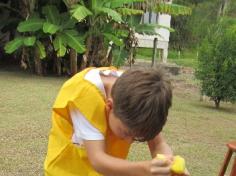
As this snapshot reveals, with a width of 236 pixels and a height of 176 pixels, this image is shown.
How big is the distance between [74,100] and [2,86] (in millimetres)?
7867

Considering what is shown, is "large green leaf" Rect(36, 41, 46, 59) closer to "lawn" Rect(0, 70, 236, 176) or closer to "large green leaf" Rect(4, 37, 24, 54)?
"large green leaf" Rect(4, 37, 24, 54)

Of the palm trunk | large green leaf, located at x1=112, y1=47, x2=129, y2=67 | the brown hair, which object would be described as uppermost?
the brown hair

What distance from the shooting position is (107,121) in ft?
6.49

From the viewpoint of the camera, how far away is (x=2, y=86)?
378 inches

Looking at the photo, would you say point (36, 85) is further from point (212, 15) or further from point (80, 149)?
point (212, 15)

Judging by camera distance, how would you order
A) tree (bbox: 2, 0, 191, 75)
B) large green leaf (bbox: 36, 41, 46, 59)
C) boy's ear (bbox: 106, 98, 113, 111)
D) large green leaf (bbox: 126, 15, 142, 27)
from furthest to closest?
large green leaf (bbox: 126, 15, 142, 27) < large green leaf (bbox: 36, 41, 46, 59) < tree (bbox: 2, 0, 191, 75) < boy's ear (bbox: 106, 98, 113, 111)

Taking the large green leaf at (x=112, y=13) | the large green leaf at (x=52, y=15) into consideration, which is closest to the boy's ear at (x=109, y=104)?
the large green leaf at (x=112, y=13)

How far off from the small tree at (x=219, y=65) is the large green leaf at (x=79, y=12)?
2.47 metres

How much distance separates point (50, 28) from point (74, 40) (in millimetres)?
567

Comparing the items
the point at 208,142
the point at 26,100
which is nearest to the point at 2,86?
the point at 26,100

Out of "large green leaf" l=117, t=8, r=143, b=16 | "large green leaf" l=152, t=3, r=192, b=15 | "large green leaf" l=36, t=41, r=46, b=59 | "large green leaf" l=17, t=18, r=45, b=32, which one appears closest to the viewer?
"large green leaf" l=17, t=18, r=45, b=32

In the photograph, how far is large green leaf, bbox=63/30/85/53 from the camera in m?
11.2

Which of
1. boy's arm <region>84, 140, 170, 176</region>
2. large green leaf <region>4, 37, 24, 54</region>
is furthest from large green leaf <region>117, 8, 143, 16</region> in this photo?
boy's arm <region>84, 140, 170, 176</region>

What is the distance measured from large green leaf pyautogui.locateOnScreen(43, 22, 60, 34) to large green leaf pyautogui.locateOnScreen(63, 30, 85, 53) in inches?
9.9
